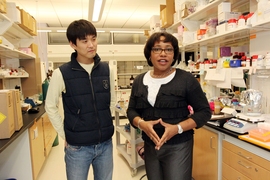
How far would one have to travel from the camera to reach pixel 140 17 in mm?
5395

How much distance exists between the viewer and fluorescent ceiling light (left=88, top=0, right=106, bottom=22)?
3.34 meters

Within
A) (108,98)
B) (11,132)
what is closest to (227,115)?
(108,98)

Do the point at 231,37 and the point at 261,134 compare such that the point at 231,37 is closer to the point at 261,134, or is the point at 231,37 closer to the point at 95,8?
the point at 261,134

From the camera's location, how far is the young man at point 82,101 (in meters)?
1.25

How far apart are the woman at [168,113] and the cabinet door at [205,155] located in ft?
2.13

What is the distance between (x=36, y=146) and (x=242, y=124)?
2.18m

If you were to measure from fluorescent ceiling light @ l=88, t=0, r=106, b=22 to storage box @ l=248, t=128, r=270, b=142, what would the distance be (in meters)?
2.84

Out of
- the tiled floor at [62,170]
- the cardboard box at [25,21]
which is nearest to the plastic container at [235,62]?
the tiled floor at [62,170]

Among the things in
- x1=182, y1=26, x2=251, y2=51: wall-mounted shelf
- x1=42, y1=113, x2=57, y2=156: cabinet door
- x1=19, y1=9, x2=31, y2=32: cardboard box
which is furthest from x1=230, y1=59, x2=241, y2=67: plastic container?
x1=19, y1=9, x2=31, y2=32: cardboard box

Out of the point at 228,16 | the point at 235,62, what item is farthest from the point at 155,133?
the point at 228,16

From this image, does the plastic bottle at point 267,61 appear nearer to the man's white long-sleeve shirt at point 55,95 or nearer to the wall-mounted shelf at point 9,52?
the man's white long-sleeve shirt at point 55,95

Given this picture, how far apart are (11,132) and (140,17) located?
Answer: 4483mm

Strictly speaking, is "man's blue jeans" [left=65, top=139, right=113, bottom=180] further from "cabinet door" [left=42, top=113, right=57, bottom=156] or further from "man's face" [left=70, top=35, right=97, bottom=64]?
"cabinet door" [left=42, top=113, right=57, bottom=156]

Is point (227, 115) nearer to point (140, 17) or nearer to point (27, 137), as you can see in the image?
point (27, 137)
